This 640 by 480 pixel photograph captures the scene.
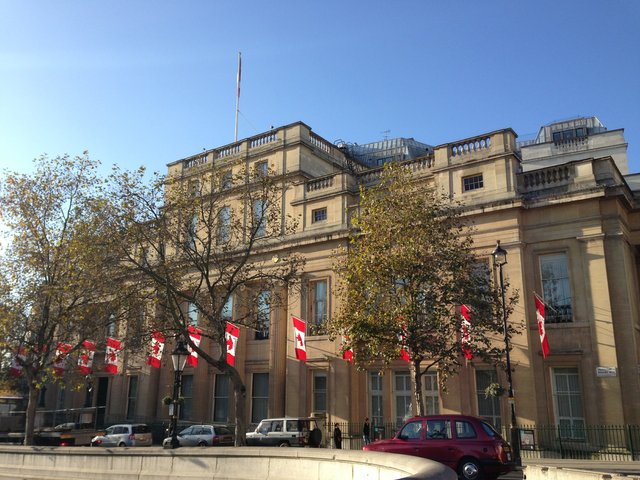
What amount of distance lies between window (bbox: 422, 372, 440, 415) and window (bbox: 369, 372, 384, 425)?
2588 millimetres

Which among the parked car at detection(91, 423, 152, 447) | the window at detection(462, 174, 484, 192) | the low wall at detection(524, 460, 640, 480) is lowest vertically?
the parked car at detection(91, 423, 152, 447)

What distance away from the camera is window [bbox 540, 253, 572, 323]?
82.2ft

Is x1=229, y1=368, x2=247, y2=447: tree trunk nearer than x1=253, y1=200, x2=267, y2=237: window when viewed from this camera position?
Yes

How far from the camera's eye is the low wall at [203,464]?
11.2 metres

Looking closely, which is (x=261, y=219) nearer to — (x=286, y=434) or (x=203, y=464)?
(x=286, y=434)

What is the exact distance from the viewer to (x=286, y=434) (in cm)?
2436

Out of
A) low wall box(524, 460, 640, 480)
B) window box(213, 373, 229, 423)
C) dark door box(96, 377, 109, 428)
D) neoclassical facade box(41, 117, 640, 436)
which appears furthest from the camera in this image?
dark door box(96, 377, 109, 428)

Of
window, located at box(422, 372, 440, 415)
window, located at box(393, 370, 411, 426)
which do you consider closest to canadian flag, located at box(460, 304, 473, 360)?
window, located at box(422, 372, 440, 415)

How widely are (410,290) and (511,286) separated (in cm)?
644

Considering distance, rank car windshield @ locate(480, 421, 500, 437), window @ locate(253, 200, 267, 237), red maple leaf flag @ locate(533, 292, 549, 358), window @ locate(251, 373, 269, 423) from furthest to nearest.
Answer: window @ locate(251, 373, 269, 423) → window @ locate(253, 200, 267, 237) → red maple leaf flag @ locate(533, 292, 549, 358) → car windshield @ locate(480, 421, 500, 437)

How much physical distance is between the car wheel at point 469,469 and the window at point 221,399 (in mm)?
21815

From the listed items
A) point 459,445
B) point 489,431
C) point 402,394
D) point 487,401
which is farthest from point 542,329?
point 459,445

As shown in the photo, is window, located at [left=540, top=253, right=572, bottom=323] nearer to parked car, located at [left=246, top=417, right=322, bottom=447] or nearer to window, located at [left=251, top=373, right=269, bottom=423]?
parked car, located at [left=246, top=417, right=322, bottom=447]

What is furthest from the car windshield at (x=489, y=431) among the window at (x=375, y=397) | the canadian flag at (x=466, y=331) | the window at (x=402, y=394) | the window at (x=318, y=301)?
the window at (x=318, y=301)
